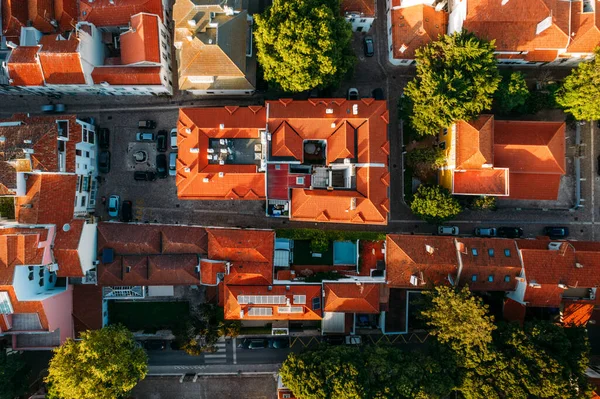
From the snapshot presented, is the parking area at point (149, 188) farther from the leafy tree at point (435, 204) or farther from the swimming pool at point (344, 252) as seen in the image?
the leafy tree at point (435, 204)

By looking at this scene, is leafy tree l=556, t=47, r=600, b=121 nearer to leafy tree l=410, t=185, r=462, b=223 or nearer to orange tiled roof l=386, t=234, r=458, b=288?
leafy tree l=410, t=185, r=462, b=223

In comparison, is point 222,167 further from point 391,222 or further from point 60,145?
point 391,222

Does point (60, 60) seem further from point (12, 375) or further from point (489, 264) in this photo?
point (489, 264)

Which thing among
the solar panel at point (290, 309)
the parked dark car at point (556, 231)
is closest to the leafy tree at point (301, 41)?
the solar panel at point (290, 309)

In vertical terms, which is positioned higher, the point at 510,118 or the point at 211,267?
the point at 510,118

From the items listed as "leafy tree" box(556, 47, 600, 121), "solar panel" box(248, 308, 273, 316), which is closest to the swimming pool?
"solar panel" box(248, 308, 273, 316)

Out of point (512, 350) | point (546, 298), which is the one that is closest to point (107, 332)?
point (512, 350)
